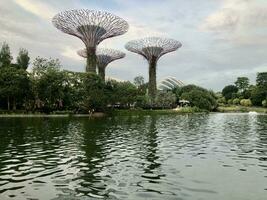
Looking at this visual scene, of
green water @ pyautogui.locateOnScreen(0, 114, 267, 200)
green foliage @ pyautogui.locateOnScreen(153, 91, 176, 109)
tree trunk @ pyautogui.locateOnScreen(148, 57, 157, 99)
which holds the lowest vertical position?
green water @ pyautogui.locateOnScreen(0, 114, 267, 200)

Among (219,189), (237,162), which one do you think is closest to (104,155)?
(237,162)

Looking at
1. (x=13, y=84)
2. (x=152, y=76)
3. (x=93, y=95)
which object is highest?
(x=152, y=76)

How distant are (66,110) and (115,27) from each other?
31.5 metres

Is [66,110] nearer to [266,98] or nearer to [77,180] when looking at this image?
[77,180]

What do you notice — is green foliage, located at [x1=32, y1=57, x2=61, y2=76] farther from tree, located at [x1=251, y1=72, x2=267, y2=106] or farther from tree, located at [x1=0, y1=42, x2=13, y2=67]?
tree, located at [x1=251, y1=72, x2=267, y2=106]

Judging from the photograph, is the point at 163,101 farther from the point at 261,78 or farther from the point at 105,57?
the point at 261,78

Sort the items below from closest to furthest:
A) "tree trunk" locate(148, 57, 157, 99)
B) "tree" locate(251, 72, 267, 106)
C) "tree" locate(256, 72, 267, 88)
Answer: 1. "tree trunk" locate(148, 57, 157, 99)
2. "tree" locate(251, 72, 267, 106)
3. "tree" locate(256, 72, 267, 88)

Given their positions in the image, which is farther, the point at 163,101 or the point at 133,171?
the point at 163,101

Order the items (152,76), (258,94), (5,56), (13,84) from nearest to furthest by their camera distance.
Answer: (13,84) < (5,56) < (152,76) < (258,94)

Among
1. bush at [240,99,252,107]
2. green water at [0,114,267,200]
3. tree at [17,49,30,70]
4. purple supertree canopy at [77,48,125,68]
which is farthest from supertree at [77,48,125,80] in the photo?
green water at [0,114,267,200]

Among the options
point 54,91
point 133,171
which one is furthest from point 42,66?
point 133,171

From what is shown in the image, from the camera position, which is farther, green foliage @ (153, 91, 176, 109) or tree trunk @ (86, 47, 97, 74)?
green foliage @ (153, 91, 176, 109)

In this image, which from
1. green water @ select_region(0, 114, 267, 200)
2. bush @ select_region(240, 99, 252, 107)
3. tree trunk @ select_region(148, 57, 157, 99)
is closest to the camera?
green water @ select_region(0, 114, 267, 200)

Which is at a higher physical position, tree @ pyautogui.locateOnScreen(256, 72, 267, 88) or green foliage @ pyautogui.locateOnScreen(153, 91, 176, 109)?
tree @ pyautogui.locateOnScreen(256, 72, 267, 88)
